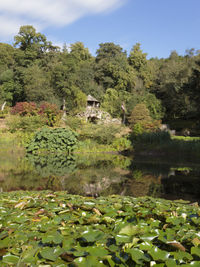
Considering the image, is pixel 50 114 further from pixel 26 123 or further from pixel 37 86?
pixel 37 86

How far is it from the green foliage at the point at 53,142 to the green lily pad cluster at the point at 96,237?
11.3 m

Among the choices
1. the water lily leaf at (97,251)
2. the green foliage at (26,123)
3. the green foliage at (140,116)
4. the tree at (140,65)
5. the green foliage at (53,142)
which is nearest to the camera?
the water lily leaf at (97,251)

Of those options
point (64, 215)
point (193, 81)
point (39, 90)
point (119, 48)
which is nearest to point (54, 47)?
point (119, 48)

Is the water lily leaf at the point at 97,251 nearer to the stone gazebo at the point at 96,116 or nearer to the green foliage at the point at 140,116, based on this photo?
the green foliage at the point at 140,116

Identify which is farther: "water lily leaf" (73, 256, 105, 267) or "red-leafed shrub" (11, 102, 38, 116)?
"red-leafed shrub" (11, 102, 38, 116)

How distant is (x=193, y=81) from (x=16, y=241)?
10.8 meters

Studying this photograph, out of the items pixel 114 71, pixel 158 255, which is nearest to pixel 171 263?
pixel 158 255

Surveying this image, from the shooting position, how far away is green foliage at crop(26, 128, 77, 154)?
531 inches

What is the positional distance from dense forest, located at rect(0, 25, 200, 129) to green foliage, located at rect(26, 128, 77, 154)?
529cm

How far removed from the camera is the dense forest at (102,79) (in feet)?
64.0

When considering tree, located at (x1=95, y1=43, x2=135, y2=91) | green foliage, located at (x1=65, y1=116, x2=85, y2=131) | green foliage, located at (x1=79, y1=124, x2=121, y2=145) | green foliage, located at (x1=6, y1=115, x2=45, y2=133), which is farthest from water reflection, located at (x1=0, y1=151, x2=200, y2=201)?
tree, located at (x1=95, y1=43, x2=135, y2=91)

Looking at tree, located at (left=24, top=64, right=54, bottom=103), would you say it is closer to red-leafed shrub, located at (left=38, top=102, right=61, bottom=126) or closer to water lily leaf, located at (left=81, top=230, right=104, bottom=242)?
red-leafed shrub, located at (left=38, top=102, right=61, bottom=126)

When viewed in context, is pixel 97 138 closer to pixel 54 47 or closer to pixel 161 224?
pixel 161 224

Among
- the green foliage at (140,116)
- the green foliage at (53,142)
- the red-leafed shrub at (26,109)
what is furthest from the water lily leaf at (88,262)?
the red-leafed shrub at (26,109)
